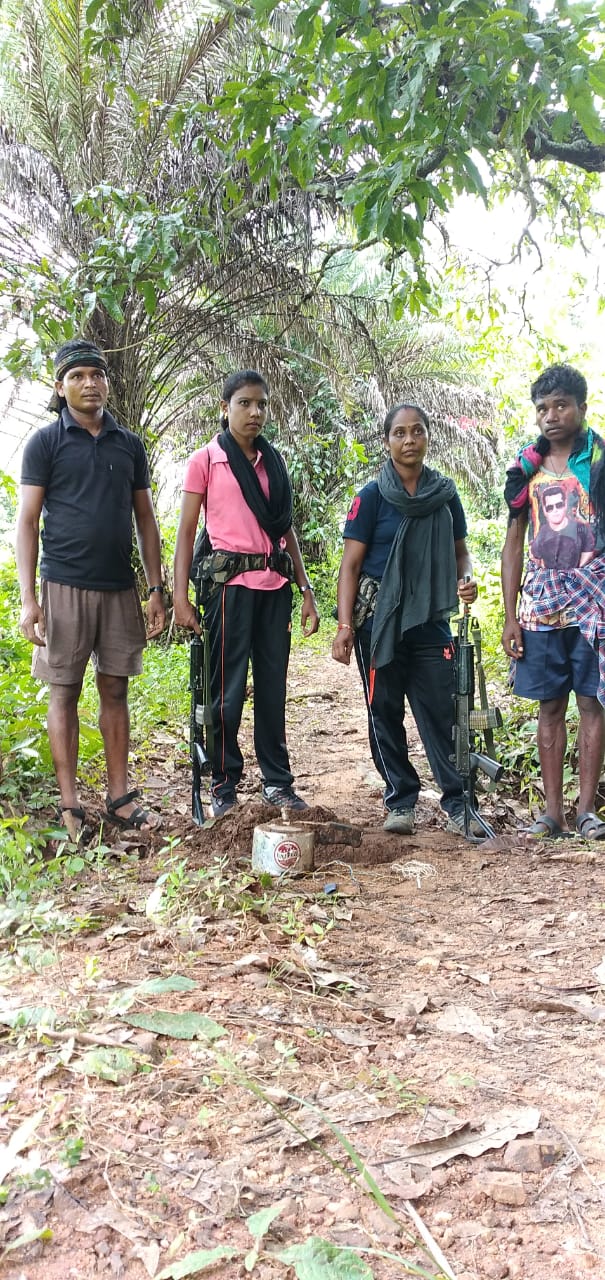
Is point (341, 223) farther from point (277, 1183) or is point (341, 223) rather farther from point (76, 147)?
point (277, 1183)

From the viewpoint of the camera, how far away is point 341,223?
8.08 m

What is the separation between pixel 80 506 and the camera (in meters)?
4.01

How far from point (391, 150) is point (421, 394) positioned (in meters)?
13.7

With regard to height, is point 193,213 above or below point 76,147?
below

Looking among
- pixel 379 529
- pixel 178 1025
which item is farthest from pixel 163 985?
pixel 379 529

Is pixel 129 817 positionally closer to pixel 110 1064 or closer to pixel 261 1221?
pixel 110 1064

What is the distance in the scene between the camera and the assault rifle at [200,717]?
4.20 m

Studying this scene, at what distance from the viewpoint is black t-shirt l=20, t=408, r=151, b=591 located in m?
3.98

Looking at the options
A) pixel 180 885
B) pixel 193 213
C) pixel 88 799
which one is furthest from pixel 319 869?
pixel 193 213

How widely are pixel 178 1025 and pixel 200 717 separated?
6.87 feet

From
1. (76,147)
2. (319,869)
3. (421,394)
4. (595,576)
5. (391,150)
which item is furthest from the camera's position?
(421,394)

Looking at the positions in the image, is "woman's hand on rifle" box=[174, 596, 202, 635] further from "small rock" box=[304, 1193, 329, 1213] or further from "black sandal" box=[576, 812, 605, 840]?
"small rock" box=[304, 1193, 329, 1213]

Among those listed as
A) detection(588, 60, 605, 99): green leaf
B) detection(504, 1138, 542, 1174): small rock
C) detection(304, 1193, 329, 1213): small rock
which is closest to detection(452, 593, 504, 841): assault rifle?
detection(588, 60, 605, 99): green leaf

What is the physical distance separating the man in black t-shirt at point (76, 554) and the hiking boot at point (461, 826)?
1371mm
